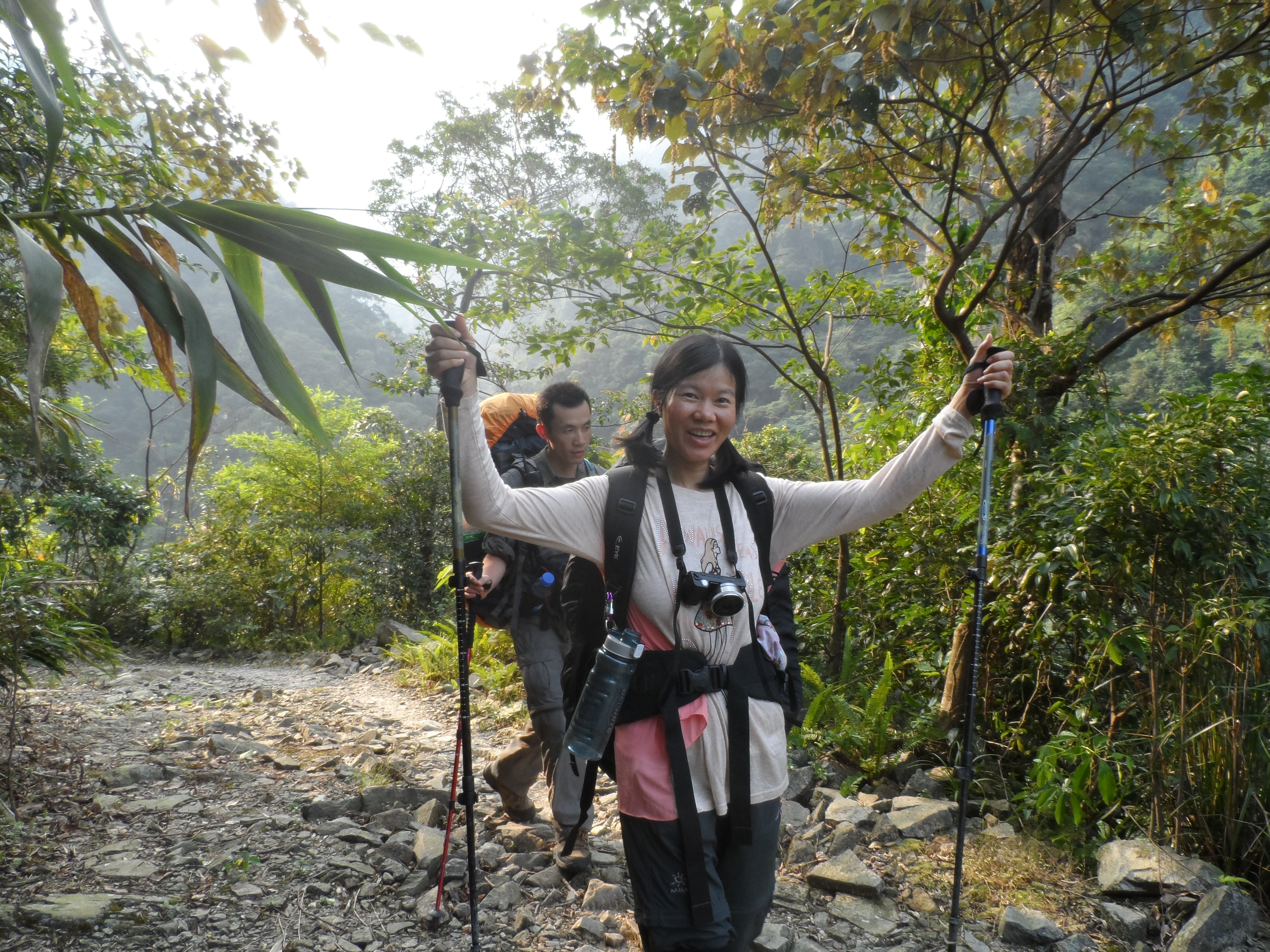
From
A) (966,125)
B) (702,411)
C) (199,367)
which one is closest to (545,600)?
(702,411)

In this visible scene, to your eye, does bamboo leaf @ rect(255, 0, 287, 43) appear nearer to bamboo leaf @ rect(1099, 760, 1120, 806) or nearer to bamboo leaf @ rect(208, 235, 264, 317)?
bamboo leaf @ rect(208, 235, 264, 317)

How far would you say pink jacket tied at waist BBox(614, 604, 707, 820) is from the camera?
1766 mm

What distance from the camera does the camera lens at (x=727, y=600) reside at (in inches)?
68.9

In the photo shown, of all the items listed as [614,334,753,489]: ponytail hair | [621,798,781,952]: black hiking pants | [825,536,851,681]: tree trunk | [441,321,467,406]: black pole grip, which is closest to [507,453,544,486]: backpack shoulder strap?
[614,334,753,489]: ponytail hair

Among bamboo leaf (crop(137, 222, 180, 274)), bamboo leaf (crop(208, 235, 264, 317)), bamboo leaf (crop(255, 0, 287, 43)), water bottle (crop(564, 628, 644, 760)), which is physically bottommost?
water bottle (crop(564, 628, 644, 760))

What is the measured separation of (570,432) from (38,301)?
2.10m

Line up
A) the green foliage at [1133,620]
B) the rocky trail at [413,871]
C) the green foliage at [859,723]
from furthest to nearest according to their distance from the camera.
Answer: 1. the green foliage at [859,723]
2. the green foliage at [1133,620]
3. the rocky trail at [413,871]

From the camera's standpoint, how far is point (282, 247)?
5.94ft

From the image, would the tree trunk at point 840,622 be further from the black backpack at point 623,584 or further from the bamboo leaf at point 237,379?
the bamboo leaf at point 237,379

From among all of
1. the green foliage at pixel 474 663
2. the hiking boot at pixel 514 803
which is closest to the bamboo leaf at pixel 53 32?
the hiking boot at pixel 514 803

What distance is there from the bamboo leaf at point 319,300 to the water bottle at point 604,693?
0.91 m

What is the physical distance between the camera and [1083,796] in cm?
298

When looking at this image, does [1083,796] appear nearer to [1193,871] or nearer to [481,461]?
[1193,871]

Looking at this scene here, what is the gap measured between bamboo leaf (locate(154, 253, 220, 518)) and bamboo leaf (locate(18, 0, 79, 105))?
486 mm
